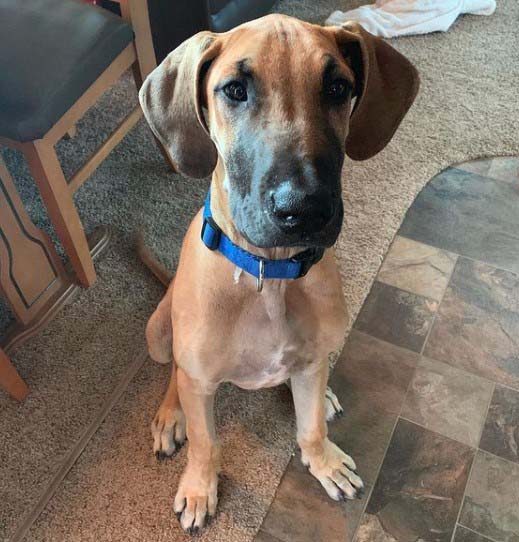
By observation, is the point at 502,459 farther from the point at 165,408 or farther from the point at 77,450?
the point at 77,450

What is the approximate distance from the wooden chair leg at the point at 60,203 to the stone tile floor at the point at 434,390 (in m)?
0.84

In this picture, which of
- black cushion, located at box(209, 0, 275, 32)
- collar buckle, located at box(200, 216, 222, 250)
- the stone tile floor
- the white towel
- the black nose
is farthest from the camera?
the white towel

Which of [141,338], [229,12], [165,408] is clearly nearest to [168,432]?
[165,408]

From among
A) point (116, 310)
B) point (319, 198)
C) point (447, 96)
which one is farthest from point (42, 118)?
point (447, 96)

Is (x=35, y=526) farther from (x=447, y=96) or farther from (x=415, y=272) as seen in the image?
(x=447, y=96)

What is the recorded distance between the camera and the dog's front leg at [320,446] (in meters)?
1.44

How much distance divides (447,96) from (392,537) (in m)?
1.84

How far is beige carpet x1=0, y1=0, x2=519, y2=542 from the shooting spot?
1.57 m

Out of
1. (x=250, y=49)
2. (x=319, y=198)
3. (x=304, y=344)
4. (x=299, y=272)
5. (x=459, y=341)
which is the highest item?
(x=250, y=49)

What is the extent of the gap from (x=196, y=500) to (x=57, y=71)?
1.12m

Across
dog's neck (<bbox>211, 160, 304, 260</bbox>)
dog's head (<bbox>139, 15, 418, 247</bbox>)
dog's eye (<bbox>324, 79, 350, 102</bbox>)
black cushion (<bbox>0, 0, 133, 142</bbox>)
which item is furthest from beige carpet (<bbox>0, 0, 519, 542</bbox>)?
dog's eye (<bbox>324, 79, 350, 102</bbox>)

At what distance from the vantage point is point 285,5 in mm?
3090

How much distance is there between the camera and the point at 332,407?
1.70 meters

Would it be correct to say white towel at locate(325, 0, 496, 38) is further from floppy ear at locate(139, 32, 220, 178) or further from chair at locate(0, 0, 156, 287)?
floppy ear at locate(139, 32, 220, 178)
